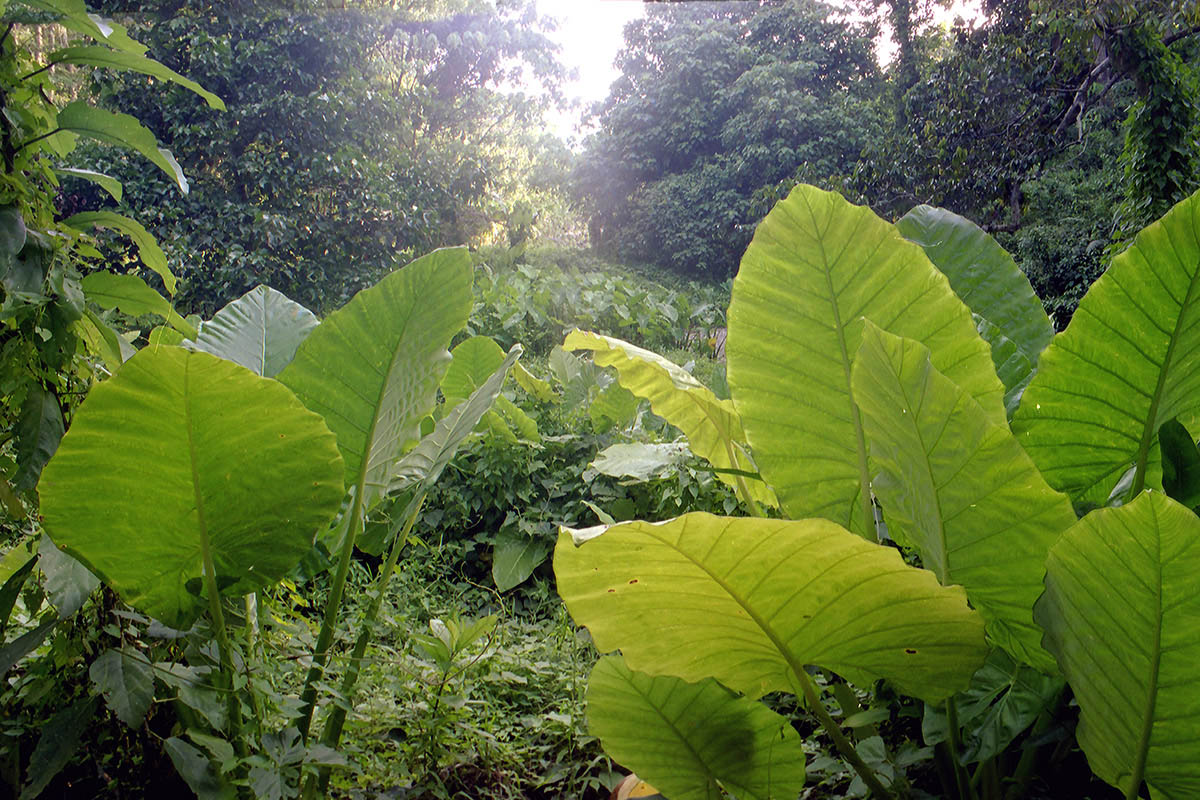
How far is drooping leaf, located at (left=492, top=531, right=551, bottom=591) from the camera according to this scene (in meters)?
2.45

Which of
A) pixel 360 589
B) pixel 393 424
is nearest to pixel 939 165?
pixel 360 589

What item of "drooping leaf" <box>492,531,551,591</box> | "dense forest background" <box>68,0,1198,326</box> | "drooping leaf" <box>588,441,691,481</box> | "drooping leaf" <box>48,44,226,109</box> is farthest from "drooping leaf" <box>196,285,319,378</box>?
"dense forest background" <box>68,0,1198,326</box>

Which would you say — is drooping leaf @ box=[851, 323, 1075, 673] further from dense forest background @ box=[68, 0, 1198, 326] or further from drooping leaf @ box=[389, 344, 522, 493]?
dense forest background @ box=[68, 0, 1198, 326]

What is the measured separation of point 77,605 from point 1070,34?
6.47 m

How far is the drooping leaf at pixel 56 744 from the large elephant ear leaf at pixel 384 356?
14.6 inches

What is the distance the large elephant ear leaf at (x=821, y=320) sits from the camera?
0.83 m

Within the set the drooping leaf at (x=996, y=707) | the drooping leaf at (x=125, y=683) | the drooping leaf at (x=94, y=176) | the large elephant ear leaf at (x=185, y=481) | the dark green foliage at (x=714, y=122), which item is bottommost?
the drooping leaf at (x=125, y=683)

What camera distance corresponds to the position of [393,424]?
99cm

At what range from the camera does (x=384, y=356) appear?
1005 millimetres

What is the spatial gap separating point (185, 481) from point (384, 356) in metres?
0.31

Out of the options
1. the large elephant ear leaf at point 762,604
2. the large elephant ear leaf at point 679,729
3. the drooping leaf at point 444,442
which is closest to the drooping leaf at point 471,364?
the drooping leaf at point 444,442

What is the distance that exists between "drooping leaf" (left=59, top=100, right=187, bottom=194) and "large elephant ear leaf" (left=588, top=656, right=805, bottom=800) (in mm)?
838

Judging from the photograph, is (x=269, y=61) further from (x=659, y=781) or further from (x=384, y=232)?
(x=659, y=781)

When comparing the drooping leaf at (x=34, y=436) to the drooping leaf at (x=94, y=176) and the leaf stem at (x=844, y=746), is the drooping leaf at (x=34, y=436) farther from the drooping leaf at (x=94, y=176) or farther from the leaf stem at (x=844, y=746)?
the leaf stem at (x=844, y=746)
